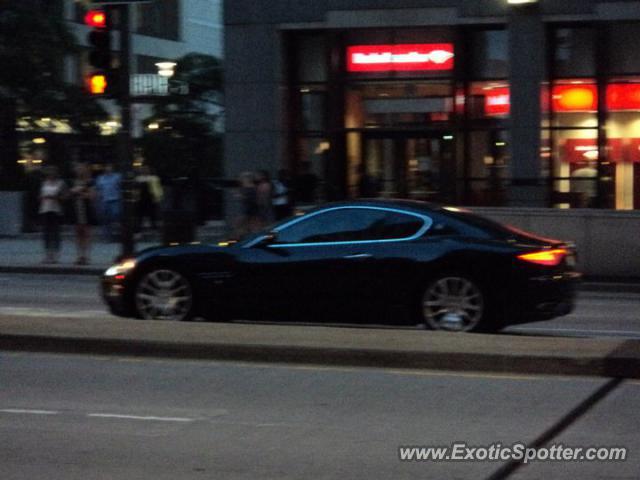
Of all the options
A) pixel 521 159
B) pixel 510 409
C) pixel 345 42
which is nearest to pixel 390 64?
pixel 345 42

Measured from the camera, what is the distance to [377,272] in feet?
40.2

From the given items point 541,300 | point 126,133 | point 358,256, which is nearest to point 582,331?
point 541,300

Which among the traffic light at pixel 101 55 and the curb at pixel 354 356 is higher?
the traffic light at pixel 101 55

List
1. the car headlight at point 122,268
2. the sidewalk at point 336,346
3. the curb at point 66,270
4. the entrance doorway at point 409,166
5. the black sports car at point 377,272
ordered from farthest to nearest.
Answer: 1. the entrance doorway at point 409,166
2. the curb at point 66,270
3. the car headlight at point 122,268
4. the black sports car at point 377,272
5. the sidewalk at point 336,346

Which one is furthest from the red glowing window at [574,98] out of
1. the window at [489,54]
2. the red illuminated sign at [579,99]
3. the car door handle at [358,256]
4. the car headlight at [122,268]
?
the car headlight at [122,268]

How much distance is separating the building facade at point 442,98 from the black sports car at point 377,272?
14983mm

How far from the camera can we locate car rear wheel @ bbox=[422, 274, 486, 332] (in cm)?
1218

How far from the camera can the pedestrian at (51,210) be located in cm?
2273

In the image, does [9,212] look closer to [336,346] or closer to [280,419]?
[336,346]

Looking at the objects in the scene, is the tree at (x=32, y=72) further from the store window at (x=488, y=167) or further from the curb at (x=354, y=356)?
the curb at (x=354, y=356)

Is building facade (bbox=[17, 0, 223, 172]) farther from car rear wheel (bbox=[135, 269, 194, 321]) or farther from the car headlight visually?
car rear wheel (bbox=[135, 269, 194, 321])

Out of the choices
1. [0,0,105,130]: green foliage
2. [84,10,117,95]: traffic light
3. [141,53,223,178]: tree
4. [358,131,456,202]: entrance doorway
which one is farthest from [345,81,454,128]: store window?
[141,53,223,178]: tree

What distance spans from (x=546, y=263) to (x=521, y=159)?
50.3 ft

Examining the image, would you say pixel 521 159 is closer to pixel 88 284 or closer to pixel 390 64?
pixel 390 64
